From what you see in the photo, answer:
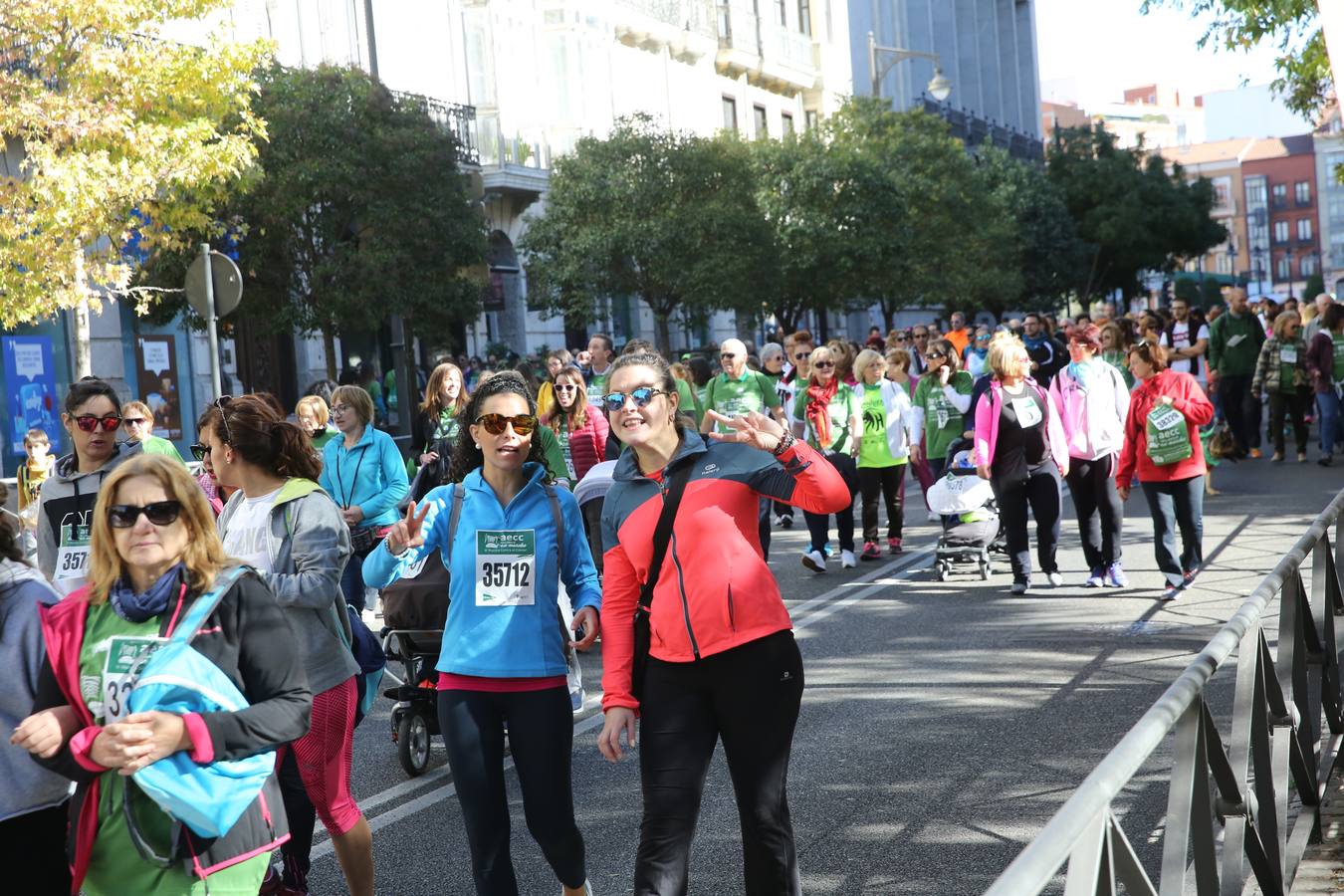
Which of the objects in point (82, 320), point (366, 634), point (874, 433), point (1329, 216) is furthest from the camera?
point (1329, 216)

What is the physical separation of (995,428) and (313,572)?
6.78m

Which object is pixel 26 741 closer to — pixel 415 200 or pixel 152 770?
pixel 152 770

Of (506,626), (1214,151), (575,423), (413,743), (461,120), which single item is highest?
(1214,151)

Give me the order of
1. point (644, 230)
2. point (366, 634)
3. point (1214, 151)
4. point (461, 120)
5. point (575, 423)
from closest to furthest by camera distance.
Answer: point (366, 634), point (575, 423), point (644, 230), point (461, 120), point (1214, 151)

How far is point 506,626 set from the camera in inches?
181

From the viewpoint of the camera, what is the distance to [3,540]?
373cm

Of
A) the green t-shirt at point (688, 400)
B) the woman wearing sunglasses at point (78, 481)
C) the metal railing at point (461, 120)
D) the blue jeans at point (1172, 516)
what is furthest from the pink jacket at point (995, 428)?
the metal railing at point (461, 120)

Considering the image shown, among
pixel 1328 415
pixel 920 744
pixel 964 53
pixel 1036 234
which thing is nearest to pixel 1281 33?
pixel 1328 415

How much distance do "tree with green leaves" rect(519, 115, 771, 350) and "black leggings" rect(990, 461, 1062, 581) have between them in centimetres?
1819

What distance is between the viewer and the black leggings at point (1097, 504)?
10.8 m

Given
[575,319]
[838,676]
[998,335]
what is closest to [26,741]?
[838,676]

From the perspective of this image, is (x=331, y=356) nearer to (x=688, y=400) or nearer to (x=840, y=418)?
(x=688, y=400)

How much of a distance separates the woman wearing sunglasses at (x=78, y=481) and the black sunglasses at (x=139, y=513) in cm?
317

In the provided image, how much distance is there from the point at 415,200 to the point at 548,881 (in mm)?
18899
